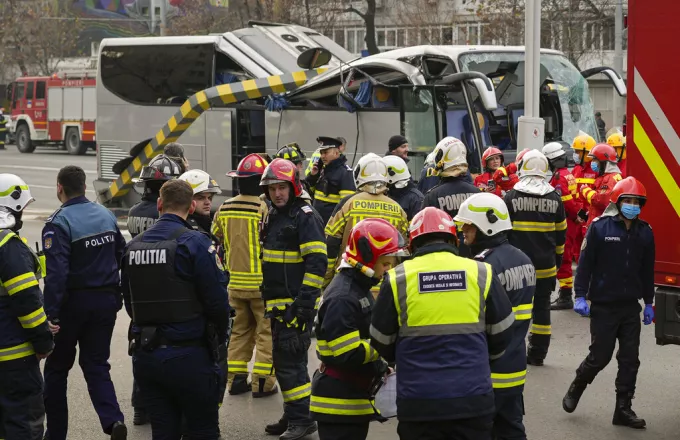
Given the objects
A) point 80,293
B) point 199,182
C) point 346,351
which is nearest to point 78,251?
point 80,293

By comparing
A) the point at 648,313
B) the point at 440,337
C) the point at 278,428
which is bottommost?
the point at 278,428

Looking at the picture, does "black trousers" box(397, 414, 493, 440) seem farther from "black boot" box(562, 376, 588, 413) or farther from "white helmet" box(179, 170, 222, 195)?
"white helmet" box(179, 170, 222, 195)

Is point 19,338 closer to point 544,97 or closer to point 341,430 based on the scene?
point 341,430

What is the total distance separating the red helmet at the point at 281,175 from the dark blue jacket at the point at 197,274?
1474mm

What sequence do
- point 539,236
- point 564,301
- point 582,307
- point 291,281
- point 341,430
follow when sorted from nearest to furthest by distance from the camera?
point 341,430
point 291,281
point 582,307
point 539,236
point 564,301

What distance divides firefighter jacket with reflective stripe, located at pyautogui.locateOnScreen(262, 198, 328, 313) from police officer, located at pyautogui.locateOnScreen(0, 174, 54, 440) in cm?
186

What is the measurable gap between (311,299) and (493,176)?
5894mm

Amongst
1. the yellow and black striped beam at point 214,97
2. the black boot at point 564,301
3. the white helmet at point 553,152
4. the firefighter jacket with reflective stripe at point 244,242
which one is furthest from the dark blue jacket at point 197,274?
the yellow and black striped beam at point 214,97

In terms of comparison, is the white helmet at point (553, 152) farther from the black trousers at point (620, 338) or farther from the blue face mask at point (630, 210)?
the blue face mask at point (630, 210)

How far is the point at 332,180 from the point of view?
1106 cm

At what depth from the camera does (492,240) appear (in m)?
6.13

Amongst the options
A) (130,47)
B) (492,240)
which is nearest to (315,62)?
(130,47)

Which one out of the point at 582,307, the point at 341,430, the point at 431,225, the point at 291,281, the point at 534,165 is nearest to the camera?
the point at 431,225

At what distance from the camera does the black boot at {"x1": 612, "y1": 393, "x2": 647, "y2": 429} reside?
7.64 metres
